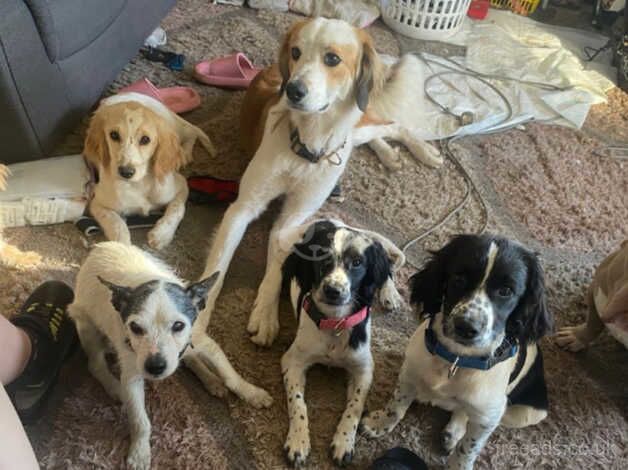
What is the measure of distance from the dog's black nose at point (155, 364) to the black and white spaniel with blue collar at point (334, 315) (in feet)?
1.33

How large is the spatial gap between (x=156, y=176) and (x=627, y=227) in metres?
1.84

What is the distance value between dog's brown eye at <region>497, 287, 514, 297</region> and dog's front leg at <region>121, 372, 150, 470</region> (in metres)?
0.87

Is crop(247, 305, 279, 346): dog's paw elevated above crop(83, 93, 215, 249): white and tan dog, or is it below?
below

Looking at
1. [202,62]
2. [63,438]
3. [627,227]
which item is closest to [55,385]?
[63,438]

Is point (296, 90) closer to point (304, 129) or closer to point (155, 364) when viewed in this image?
point (304, 129)

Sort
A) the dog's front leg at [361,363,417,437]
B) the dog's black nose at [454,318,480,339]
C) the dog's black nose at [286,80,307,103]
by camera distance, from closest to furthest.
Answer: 1. the dog's black nose at [454,318,480,339]
2. the dog's front leg at [361,363,417,437]
3. the dog's black nose at [286,80,307,103]

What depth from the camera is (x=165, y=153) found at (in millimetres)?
1963

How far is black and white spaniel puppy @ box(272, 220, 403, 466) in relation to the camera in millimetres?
1444

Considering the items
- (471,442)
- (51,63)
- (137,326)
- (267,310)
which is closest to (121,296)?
(137,326)

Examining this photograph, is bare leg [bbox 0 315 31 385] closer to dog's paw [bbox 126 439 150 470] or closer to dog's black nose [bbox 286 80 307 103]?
dog's paw [bbox 126 439 150 470]

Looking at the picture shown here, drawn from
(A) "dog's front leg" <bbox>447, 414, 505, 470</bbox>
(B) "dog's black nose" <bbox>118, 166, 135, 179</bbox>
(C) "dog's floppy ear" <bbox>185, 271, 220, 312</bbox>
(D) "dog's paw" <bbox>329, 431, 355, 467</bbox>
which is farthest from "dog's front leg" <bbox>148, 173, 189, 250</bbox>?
(A) "dog's front leg" <bbox>447, 414, 505, 470</bbox>

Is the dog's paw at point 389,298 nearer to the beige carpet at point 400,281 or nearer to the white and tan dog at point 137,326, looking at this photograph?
the beige carpet at point 400,281

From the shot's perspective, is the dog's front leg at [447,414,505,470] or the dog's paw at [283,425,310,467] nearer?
the dog's front leg at [447,414,505,470]

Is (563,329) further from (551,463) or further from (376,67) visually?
(376,67)
